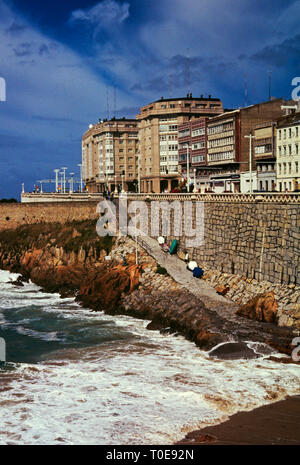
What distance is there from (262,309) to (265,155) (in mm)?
44369

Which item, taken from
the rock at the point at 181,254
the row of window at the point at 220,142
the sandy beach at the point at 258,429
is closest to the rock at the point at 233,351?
the sandy beach at the point at 258,429

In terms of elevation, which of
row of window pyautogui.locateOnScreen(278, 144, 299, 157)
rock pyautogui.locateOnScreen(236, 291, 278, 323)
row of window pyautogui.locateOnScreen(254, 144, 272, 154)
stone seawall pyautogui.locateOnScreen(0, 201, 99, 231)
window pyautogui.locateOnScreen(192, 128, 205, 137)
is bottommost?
rock pyautogui.locateOnScreen(236, 291, 278, 323)

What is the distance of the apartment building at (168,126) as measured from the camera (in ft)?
392

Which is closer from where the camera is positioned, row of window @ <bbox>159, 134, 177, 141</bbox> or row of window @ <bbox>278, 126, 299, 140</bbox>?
row of window @ <bbox>278, 126, 299, 140</bbox>

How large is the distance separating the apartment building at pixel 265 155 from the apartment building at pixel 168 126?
120 ft

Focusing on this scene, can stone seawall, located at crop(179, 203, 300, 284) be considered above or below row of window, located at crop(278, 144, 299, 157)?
below

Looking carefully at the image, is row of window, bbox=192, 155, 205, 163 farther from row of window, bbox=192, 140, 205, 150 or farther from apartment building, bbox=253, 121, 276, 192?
apartment building, bbox=253, 121, 276, 192

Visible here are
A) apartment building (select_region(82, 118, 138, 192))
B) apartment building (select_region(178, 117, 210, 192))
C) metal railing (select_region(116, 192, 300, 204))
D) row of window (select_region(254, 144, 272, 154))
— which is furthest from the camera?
apartment building (select_region(82, 118, 138, 192))

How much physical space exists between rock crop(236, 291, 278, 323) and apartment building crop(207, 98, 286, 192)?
152ft

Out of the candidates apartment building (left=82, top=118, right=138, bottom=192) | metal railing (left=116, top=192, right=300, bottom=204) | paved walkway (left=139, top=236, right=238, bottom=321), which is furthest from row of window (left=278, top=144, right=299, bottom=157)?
apartment building (left=82, top=118, right=138, bottom=192)

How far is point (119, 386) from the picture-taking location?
29.5 meters

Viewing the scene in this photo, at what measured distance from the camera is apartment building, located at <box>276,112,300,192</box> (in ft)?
230

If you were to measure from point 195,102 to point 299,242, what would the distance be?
85812mm

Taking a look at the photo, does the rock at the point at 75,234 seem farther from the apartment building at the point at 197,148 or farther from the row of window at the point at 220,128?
the row of window at the point at 220,128
